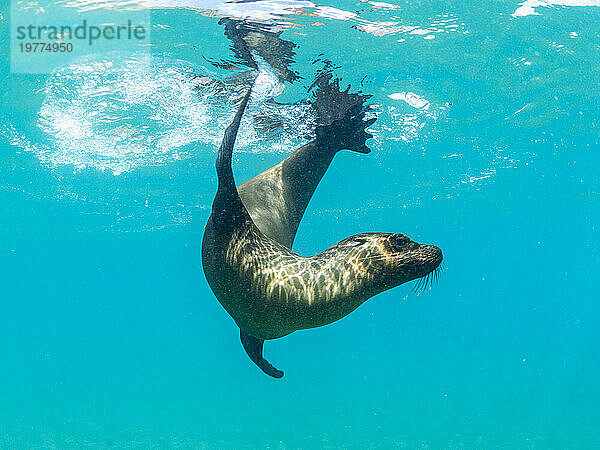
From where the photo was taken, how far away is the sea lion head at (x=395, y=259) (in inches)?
137

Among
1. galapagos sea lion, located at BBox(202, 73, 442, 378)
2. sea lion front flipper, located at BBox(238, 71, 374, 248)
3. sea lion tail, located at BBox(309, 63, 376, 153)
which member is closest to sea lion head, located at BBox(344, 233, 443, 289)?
galapagos sea lion, located at BBox(202, 73, 442, 378)

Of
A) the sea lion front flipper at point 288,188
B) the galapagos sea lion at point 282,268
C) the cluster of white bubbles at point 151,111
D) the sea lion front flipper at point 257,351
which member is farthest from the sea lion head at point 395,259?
the cluster of white bubbles at point 151,111

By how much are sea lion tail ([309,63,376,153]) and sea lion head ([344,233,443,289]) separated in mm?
5672

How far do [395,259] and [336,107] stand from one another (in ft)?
24.7

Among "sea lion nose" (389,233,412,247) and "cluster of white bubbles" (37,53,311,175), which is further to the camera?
"cluster of white bubbles" (37,53,311,175)

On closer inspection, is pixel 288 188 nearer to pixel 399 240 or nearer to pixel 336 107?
pixel 399 240

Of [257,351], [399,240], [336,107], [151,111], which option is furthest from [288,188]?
[151,111]

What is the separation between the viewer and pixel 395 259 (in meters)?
3.55

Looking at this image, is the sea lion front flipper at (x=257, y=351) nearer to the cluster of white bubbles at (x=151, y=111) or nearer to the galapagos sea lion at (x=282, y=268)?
the galapagos sea lion at (x=282, y=268)

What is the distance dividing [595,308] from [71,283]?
66.3 m

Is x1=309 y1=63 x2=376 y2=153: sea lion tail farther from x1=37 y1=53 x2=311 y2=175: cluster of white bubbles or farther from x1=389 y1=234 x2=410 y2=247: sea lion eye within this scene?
x1=389 y1=234 x2=410 y2=247: sea lion eye

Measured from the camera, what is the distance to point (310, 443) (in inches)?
992

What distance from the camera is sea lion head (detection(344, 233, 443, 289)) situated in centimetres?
347

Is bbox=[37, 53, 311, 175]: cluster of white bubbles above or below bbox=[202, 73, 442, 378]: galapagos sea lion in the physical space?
below
